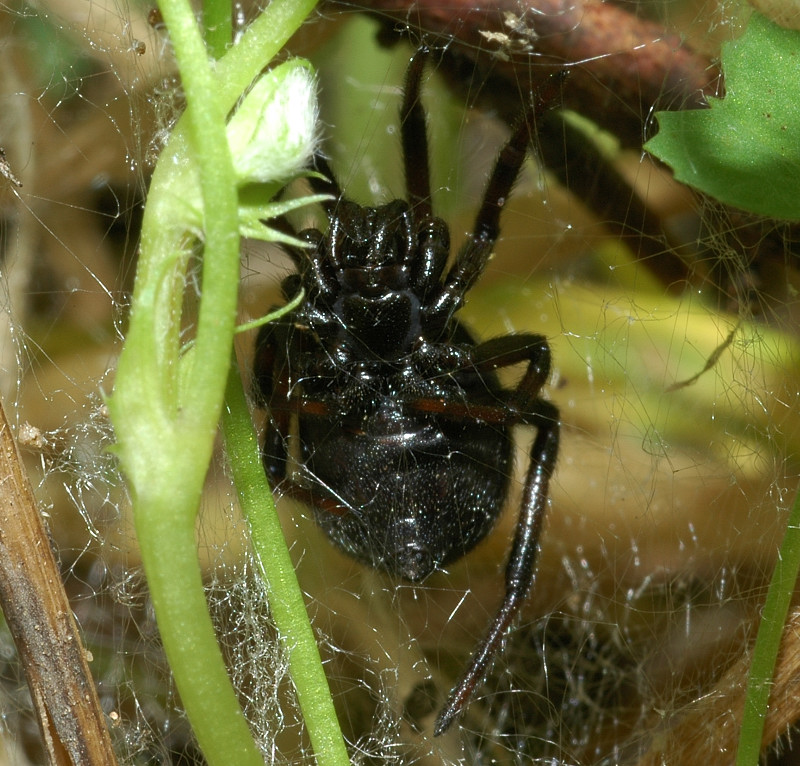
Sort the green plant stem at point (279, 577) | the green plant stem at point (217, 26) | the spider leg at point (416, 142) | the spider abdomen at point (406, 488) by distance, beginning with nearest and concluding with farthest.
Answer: the green plant stem at point (217, 26)
the green plant stem at point (279, 577)
the spider abdomen at point (406, 488)
the spider leg at point (416, 142)

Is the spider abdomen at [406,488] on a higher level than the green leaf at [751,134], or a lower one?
lower

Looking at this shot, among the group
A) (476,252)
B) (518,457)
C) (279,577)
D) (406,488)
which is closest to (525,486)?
(518,457)

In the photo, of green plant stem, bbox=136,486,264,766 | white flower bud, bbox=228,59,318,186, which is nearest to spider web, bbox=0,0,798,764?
green plant stem, bbox=136,486,264,766

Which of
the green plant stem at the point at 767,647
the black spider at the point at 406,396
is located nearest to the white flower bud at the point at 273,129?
the black spider at the point at 406,396

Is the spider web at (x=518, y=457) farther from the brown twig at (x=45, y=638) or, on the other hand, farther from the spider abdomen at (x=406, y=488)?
the brown twig at (x=45, y=638)

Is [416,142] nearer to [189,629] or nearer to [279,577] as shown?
[279,577]

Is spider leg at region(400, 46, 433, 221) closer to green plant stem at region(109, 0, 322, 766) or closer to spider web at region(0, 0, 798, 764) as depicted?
spider web at region(0, 0, 798, 764)

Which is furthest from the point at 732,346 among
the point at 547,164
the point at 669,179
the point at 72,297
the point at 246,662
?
the point at 72,297
